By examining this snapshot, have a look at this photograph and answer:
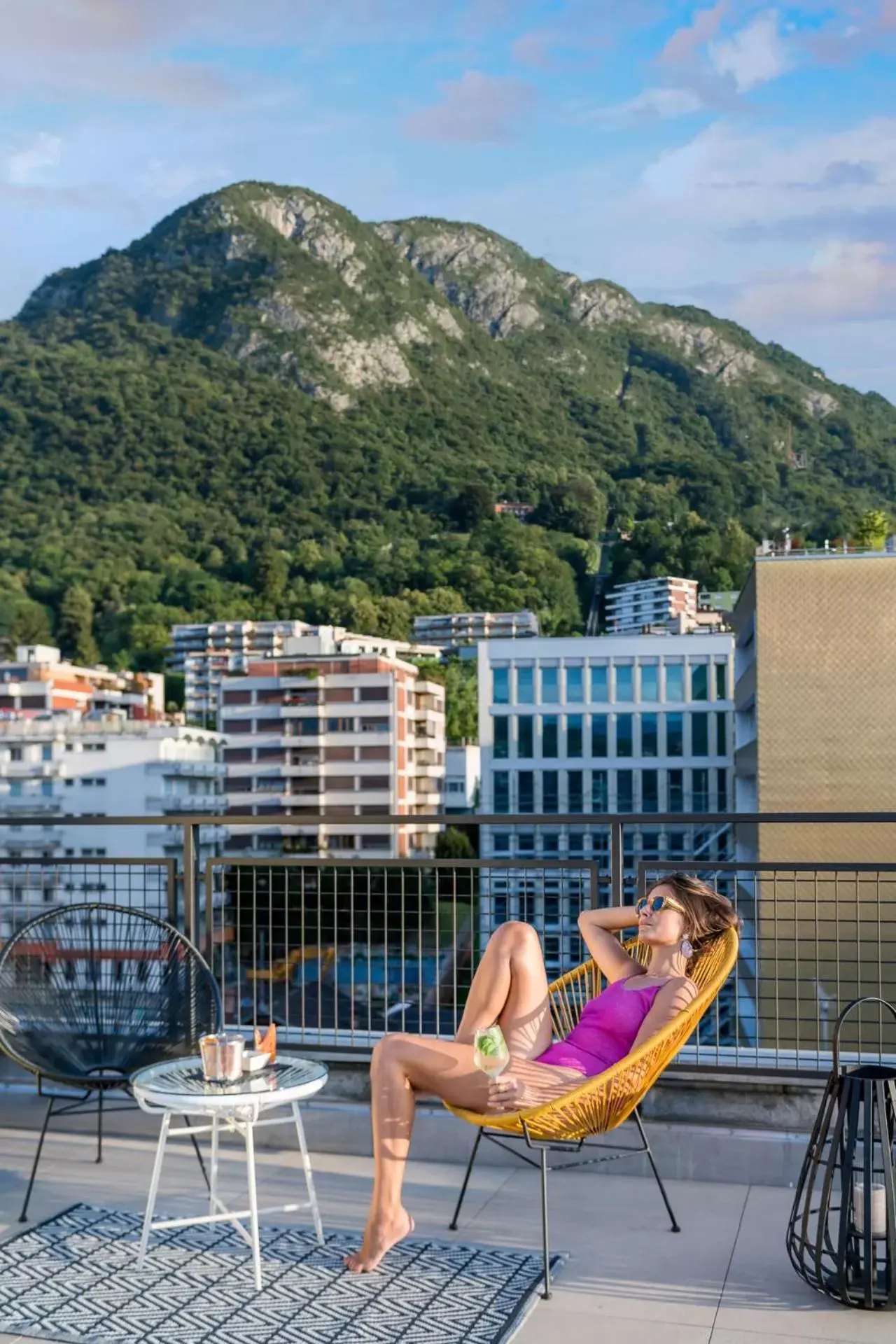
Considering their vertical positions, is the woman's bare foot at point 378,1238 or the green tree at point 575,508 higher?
the green tree at point 575,508

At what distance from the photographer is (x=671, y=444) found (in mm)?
79438

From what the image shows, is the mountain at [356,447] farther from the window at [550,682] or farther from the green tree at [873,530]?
the window at [550,682]

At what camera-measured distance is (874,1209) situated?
2.88 metres

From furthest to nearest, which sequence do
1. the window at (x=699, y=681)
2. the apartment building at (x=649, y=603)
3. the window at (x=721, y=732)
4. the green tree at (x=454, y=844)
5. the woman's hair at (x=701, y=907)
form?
1. the green tree at (x=454, y=844)
2. the apartment building at (x=649, y=603)
3. the window at (x=721, y=732)
4. the window at (x=699, y=681)
5. the woman's hair at (x=701, y=907)

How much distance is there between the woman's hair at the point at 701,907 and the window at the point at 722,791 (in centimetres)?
6145

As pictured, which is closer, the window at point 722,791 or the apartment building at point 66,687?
the window at point 722,791

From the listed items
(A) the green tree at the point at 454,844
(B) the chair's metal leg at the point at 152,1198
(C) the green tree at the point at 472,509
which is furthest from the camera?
(C) the green tree at the point at 472,509

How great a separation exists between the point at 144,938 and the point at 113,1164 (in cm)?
67

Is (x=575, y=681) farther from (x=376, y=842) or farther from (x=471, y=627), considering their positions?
(x=376, y=842)

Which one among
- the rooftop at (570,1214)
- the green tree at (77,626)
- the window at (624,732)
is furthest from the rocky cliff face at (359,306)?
the rooftop at (570,1214)

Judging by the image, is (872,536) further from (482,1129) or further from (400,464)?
(482,1129)

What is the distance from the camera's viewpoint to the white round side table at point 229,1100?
3123mm

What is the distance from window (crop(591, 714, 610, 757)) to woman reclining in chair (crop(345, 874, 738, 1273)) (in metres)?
60.7

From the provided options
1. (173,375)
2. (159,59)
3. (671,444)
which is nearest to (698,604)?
(671,444)
